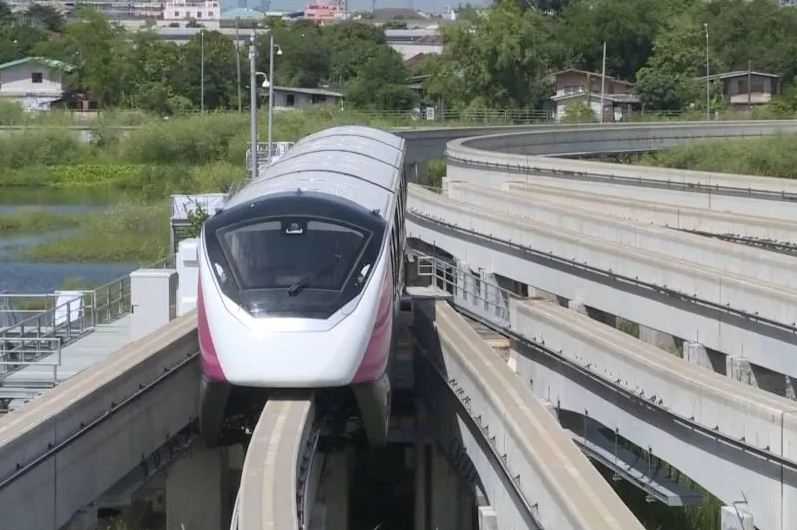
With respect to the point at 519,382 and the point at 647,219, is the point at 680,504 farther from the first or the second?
the point at 647,219

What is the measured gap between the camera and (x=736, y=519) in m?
15.7

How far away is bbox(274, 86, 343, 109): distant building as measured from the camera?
355 ft

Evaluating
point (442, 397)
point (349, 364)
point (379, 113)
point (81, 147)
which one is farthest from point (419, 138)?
point (349, 364)

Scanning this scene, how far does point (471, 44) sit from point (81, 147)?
29234mm

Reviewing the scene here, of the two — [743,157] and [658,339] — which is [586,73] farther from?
[658,339]

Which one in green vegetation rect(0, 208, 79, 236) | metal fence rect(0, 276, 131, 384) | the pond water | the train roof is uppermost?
the train roof

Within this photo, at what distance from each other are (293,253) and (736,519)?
5.21m

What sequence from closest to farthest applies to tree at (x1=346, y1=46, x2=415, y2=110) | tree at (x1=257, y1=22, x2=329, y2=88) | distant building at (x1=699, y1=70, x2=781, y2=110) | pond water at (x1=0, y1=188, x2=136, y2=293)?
pond water at (x1=0, y1=188, x2=136, y2=293) → distant building at (x1=699, y1=70, x2=781, y2=110) → tree at (x1=346, y1=46, x2=415, y2=110) → tree at (x1=257, y1=22, x2=329, y2=88)

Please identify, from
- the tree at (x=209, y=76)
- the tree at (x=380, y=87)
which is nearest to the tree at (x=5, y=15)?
the tree at (x=209, y=76)

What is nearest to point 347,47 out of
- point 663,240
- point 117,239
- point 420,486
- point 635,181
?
point 117,239

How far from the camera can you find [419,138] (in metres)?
69.6

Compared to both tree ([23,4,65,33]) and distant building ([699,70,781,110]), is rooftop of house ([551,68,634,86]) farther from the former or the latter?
tree ([23,4,65,33])

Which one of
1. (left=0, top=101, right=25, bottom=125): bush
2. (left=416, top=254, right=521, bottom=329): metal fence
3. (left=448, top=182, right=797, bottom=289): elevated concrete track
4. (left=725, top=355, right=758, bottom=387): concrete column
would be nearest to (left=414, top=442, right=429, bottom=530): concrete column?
(left=725, top=355, right=758, bottom=387): concrete column

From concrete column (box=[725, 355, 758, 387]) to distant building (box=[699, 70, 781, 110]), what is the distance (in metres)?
89.3
